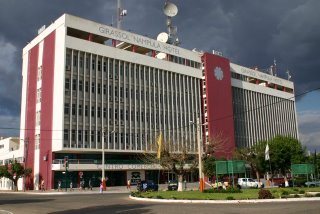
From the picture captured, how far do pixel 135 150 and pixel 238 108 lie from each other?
3412 centimetres

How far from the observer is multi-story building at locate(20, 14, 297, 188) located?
60.7 m

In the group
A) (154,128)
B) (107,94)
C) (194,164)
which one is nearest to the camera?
(194,164)

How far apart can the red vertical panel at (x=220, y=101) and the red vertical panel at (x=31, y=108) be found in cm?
3434

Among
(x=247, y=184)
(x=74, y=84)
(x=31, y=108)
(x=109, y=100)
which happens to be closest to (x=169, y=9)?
(x=109, y=100)

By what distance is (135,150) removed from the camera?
67500mm

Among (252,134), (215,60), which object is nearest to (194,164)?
(215,60)

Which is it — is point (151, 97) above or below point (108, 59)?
below

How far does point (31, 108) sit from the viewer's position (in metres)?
68.2

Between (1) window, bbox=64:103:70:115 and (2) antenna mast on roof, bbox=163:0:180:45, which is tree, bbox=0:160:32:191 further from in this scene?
(2) antenna mast on roof, bbox=163:0:180:45

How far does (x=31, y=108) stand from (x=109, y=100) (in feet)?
46.7

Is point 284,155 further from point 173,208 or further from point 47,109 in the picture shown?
point 173,208

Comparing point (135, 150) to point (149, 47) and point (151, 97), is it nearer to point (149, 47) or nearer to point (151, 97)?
point (151, 97)

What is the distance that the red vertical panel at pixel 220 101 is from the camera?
81625 mm

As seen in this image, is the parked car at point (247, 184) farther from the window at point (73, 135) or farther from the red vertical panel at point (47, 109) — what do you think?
the red vertical panel at point (47, 109)
